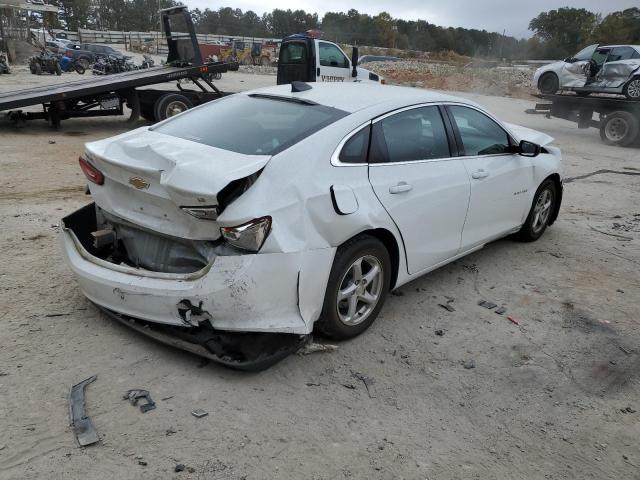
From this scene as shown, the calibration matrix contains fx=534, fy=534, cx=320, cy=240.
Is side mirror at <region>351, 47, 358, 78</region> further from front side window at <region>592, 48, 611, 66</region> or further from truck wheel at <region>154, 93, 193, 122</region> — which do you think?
front side window at <region>592, 48, 611, 66</region>

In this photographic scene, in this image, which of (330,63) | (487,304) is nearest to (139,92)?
(330,63)

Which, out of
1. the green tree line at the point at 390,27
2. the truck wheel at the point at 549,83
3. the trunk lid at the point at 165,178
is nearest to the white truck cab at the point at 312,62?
the truck wheel at the point at 549,83

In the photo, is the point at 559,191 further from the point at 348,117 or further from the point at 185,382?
the point at 185,382

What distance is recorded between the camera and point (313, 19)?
94.1 meters

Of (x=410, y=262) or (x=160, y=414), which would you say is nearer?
(x=160, y=414)

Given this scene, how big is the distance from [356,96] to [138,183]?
1.71m

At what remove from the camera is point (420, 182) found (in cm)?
377

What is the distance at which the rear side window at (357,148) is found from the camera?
3357 millimetres

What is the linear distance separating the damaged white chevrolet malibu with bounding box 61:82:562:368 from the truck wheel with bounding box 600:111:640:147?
10.6m

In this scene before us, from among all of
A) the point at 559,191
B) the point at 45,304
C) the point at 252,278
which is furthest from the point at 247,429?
the point at 559,191

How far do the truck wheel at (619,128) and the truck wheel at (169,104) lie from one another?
33.8 feet

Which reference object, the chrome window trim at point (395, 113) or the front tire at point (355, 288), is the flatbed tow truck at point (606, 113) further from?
the front tire at point (355, 288)

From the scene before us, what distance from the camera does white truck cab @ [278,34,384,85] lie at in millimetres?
14266

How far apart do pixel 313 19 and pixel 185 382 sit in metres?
99.3
